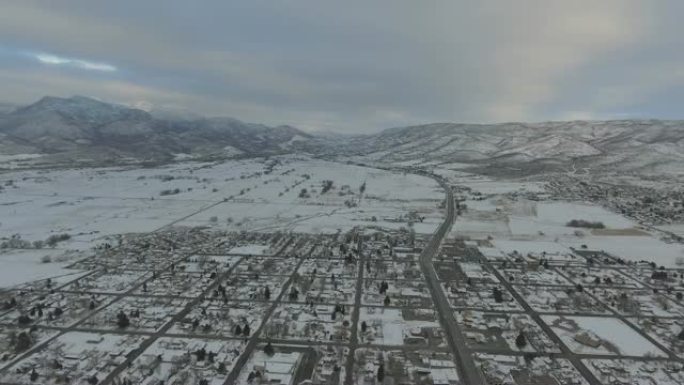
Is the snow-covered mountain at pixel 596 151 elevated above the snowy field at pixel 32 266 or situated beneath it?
elevated above

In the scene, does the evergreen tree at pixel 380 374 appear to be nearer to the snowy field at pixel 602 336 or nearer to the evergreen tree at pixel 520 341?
the evergreen tree at pixel 520 341

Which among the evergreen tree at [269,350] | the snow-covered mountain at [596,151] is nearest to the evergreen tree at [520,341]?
the evergreen tree at [269,350]

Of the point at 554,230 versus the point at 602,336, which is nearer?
the point at 602,336

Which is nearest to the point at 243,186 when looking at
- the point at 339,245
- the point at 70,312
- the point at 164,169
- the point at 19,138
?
the point at 164,169

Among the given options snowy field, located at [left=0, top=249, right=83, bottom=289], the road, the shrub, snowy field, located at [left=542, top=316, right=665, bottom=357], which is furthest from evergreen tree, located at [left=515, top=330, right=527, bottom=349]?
the shrub

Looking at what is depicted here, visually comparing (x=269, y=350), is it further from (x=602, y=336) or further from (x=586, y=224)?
(x=586, y=224)

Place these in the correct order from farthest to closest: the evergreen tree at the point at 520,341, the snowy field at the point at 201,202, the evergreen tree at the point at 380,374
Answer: the snowy field at the point at 201,202 < the evergreen tree at the point at 520,341 < the evergreen tree at the point at 380,374

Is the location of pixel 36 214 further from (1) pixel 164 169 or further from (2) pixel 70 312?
(1) pixel 164 169

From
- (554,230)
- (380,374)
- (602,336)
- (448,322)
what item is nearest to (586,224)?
(554,230)

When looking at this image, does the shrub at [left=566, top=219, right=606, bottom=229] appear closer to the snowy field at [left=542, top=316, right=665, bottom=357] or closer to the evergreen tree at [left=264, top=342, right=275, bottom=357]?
the snowy field at [left=542, top=316, right=665, bottom=357]
